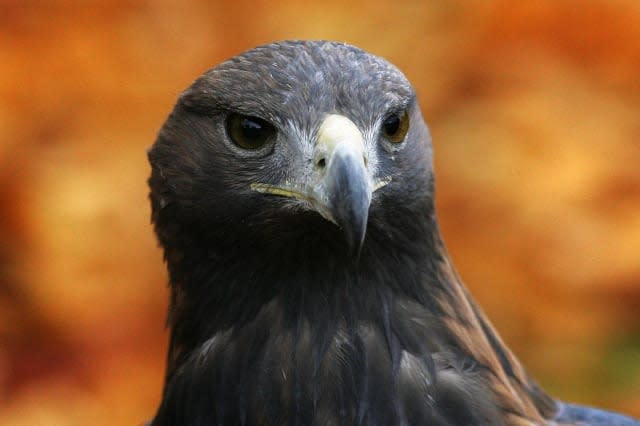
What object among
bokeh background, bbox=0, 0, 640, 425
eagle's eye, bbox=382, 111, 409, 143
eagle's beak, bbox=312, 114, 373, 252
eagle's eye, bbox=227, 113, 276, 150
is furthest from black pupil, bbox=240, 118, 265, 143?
bokeh background, bbox=0, 0, 640, 425

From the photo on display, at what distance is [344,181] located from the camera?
282cm

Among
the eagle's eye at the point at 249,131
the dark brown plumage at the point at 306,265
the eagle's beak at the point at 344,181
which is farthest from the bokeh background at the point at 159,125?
the eagle's beak at the point at 344,181

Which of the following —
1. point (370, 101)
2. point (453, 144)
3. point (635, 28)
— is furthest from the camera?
point (453, 144)

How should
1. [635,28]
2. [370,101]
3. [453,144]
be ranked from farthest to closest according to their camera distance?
[453,144] < [635,28] < [370,101]

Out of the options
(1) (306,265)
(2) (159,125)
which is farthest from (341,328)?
(2) (159,125)

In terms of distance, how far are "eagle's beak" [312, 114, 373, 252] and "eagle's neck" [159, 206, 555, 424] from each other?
0.25 m

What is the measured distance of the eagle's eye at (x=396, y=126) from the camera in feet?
10.4

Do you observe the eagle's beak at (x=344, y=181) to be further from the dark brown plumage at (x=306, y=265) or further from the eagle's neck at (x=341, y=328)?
the eagle's neck at (x=341, y=328)

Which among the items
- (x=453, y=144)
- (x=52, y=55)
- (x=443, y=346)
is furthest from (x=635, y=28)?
(x=443, y=346)

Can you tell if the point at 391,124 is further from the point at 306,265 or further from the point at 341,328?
the point at 341,328

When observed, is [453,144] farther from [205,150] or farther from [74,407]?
[205,150]

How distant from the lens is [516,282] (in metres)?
6.66

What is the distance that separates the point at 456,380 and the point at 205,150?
2.86ft

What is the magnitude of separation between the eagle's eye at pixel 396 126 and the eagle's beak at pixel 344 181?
18 centimetres
